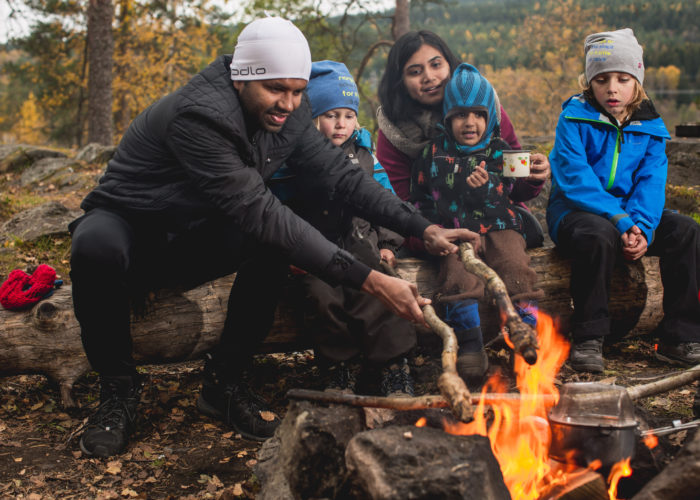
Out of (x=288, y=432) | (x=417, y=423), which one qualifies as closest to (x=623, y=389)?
(x=417, y=423)

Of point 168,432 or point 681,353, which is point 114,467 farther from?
point 681,353

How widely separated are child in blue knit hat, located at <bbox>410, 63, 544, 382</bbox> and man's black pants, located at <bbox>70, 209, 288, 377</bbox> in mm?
1162

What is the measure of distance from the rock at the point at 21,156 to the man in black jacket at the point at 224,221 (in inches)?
360

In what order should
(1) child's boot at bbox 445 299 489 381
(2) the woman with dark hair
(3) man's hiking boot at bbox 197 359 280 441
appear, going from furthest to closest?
1. (2) the woman with dark hair
2. (1) child's boot at bbox 445 299 489 381
3. (3) man's hiking boot at bbox 197 359 280 441

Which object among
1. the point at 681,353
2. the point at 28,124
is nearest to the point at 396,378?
the point at 681,353

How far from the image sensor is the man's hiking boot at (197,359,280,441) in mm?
3176

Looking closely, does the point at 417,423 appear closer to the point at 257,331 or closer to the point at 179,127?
the point at 257,331

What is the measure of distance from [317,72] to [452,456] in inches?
107

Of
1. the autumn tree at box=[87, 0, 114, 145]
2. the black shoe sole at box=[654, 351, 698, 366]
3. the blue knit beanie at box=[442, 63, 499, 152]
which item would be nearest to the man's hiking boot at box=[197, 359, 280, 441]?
the blue knit beanie at box=[442, 63, 499, 152]

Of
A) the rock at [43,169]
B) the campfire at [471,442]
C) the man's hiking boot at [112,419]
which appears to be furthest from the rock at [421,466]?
the rock at [43,169]

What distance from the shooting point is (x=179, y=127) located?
269cm

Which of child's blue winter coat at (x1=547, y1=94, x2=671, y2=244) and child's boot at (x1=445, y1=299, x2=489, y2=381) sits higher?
child's blue winter coat at (x1=547, y1=94, x2=671, y2=244)

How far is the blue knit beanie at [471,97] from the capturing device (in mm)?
3945

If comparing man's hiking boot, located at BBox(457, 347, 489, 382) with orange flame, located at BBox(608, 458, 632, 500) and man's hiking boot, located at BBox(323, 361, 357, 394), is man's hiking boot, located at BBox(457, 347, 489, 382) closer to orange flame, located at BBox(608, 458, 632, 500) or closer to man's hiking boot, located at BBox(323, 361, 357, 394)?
man's hiking boot, located at BBox(323, 361, 357, 394)
